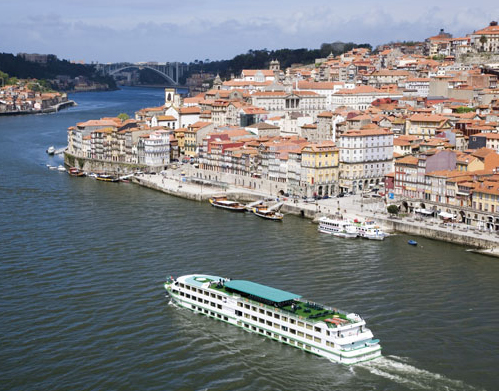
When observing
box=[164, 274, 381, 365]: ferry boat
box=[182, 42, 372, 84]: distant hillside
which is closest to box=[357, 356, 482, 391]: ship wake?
box=[164, 274, 381, 365]: ferry boat

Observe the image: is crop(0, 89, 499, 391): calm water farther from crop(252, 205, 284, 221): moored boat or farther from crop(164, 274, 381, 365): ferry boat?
crop(252, 205, 284, 221): moored boat

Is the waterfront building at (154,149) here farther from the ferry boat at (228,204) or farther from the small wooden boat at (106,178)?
the ferry boat at (228,204)

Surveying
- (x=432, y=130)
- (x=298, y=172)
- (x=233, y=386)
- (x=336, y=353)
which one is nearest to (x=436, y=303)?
(x=336, y=353)

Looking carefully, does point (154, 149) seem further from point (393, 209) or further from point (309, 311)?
point (309, 311)

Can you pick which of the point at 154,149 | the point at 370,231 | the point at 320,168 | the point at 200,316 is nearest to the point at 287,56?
the point at 154,149

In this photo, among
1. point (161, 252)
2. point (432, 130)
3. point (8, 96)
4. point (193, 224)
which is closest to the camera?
point (161, 252)

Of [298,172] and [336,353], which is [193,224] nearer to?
[298,172]
